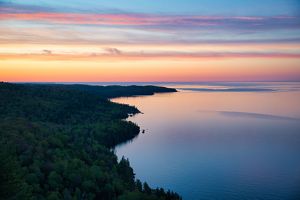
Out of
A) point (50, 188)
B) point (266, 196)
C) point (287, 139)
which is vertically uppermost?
point (287, 139)

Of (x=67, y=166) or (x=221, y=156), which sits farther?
(x=221, y=156)

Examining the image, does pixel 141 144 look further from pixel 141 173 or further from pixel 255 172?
pixel 255 172

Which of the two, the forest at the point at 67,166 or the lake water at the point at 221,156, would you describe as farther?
the lake water at the point at 221,156

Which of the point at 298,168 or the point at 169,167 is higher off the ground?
the point at 298,168

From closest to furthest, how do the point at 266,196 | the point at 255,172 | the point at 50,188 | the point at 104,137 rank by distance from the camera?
the point at 50,188
the point at 266,196
the point at 255,172
the point at 104,137

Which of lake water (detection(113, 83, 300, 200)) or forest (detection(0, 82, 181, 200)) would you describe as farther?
lake water (detection(113, 83, 300, 200))

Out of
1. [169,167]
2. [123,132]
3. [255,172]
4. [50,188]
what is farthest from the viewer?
[123,132]

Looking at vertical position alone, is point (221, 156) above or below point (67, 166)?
above

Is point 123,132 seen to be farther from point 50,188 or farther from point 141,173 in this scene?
point 50,188

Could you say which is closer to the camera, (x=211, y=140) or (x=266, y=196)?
(x=266, y=196)

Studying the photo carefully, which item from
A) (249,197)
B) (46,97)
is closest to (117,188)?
(249,197)
